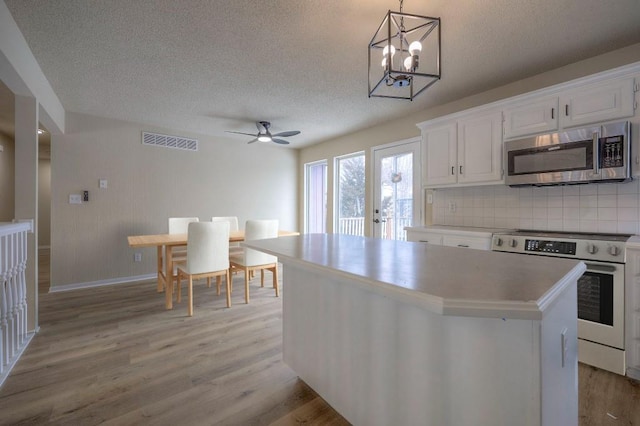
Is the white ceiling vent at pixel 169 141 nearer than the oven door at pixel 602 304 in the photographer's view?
No

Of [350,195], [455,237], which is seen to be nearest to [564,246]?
[455,237]

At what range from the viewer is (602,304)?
6.43 feet

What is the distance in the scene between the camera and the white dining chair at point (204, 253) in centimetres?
294

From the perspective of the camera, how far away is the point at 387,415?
1194 millimetres

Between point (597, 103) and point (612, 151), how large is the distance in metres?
0.40

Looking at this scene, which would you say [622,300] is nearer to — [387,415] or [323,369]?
[387,415]

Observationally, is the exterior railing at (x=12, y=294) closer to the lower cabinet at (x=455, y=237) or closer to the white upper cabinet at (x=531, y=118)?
the lower cabinet at (x=455, y=237)

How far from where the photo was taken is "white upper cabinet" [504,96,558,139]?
95.2 inches

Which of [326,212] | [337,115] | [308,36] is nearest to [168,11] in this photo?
[308,36]

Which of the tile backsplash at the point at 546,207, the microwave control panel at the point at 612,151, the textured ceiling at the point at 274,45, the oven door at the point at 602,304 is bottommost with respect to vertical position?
the oven door at the point at 602,304

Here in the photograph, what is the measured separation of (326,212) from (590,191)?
3.76m

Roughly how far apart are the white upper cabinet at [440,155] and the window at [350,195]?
1.64m

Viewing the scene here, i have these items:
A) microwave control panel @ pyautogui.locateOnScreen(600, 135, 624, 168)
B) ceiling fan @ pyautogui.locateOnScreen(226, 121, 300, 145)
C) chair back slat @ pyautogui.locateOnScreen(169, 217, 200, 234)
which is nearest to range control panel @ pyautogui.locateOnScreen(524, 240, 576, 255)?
microwave control panel @ pyautogui.locateOnScreen(600, 135, 624, 168)

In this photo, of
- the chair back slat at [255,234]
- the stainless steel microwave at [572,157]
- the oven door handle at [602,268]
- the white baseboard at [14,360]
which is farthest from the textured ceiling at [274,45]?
Answer: the white baseboard at [14,360]
